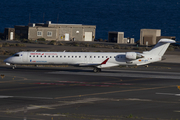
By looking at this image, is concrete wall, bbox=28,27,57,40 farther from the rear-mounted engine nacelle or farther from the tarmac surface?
the tarmac surface

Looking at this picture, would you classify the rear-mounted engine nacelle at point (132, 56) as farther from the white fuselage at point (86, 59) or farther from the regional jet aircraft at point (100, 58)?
the white fuselage at point (86, 59)

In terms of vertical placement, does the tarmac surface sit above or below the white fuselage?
below

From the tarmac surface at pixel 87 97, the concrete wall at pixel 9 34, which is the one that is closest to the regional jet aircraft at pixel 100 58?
the tarmac surface at pixel 87 97

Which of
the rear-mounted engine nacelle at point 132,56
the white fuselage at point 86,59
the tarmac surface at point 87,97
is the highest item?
the rear-mounted engine nacelle at point 132,56

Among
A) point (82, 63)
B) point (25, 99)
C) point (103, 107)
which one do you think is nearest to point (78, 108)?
point (103, 107)

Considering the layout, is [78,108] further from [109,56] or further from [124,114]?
[109,56]

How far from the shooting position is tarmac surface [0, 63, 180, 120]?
23.5 m

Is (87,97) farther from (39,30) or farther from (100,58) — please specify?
(39,30)

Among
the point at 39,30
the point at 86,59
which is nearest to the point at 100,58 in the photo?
the point at 86,59

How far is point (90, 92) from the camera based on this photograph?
3303 cm

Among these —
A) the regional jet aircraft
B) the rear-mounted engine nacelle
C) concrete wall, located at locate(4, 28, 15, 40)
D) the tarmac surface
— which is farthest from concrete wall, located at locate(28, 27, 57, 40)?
the tarmac surface

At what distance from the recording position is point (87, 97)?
30.3 meters

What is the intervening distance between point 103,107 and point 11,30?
9385 centimetres

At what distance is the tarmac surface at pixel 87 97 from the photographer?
2352 cm
